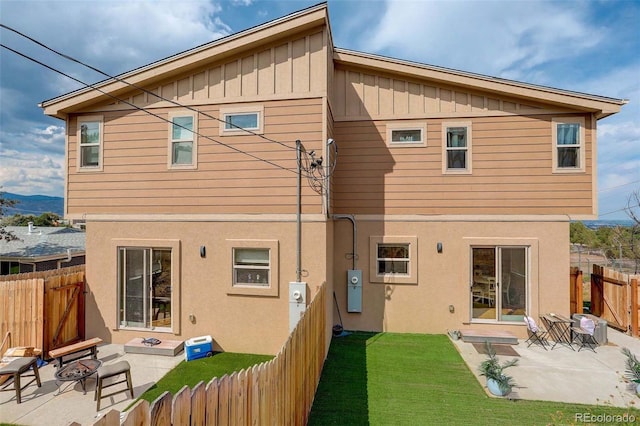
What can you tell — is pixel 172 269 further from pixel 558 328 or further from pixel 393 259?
pixel 558 328

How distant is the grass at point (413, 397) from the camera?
13.9ft

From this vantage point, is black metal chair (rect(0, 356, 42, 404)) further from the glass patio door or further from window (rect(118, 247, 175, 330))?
the glass patio door

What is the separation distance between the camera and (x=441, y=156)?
7.98 meters

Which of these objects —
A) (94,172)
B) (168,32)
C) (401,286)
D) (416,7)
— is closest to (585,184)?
(401,286)

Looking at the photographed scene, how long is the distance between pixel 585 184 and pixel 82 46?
11822 mm

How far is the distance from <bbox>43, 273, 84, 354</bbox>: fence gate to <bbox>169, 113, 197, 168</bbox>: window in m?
3.55

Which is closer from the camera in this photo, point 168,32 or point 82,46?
point 82,46

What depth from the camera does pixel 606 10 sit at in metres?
9.61

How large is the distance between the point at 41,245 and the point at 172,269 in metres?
12.6

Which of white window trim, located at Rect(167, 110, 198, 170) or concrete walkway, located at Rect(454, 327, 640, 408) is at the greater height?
white window trim, located at Rect(167, 110, 198, 170)

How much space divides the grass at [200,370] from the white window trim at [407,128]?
6.01 meters

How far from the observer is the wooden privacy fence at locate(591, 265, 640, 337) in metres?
7.59

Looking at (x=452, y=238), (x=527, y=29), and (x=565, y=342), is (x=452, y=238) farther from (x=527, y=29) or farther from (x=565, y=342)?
(x=527, y=29)

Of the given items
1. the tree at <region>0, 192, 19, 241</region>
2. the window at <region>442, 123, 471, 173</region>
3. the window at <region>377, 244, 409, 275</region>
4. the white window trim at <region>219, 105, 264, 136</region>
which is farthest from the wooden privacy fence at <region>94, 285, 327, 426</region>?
the tree at <region>0, 192, 19, 241</region>
